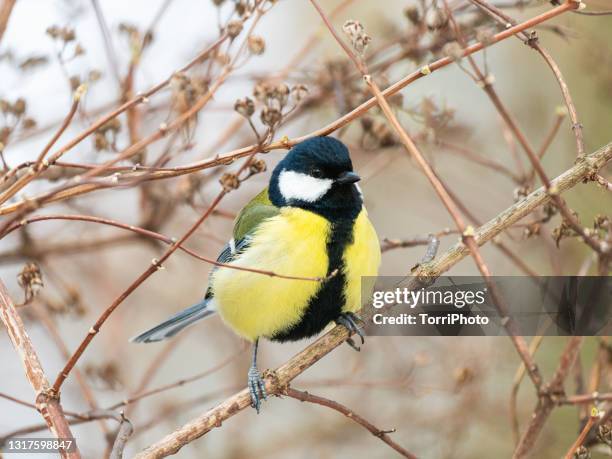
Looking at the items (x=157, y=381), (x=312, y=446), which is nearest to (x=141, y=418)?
(x=312, y=446)

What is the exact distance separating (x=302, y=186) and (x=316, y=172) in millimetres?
91

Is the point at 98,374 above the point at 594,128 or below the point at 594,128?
below

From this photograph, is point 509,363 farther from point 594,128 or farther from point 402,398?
point 594,128

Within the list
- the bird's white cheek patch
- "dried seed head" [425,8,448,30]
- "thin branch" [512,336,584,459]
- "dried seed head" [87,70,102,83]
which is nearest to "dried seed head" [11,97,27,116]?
"dried seed head" [87,70,102,83]

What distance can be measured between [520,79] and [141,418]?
3.47m

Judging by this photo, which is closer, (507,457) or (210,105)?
(210,105)

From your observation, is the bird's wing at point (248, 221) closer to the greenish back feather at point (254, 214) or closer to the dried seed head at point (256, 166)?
the greenish back feather at point (254, 214)

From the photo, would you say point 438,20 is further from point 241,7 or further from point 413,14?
point 241,7

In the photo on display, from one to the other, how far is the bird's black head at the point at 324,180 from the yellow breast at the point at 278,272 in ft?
0.18

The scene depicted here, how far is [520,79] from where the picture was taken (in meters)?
5.45

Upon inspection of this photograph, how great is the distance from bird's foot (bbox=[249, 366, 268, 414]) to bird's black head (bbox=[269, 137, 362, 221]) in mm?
663

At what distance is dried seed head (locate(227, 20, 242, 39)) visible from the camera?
7.32ft

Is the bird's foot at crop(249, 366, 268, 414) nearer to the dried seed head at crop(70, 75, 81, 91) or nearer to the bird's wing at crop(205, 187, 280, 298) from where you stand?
the bird's wing at crop(205, 187, 280, 298)

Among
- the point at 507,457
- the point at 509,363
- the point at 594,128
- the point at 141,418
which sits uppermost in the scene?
the point at 594,128
